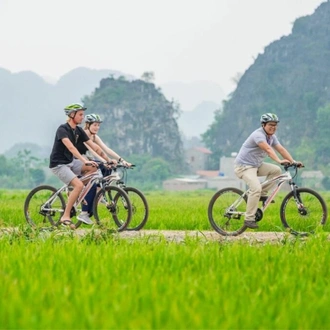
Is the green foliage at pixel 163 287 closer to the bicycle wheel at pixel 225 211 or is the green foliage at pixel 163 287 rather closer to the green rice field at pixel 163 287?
the green rice field at pixel 163 287

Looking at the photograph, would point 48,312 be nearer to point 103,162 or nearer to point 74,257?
point 74,257

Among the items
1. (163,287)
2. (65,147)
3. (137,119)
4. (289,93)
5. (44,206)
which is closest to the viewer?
(163,287)

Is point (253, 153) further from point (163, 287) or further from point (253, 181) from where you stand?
point (163, 287)

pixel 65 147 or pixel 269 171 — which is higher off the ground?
pixel 65 147

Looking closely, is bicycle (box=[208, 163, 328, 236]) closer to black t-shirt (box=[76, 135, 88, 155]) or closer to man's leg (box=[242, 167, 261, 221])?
man's leg (box=[242, 167, 261, 221])

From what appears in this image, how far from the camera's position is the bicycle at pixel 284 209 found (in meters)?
8.14

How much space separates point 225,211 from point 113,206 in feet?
4.51

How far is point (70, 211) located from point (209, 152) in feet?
344

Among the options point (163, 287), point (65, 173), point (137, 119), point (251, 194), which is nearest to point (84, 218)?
point (65, 173)

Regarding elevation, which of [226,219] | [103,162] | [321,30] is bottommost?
[226,219]

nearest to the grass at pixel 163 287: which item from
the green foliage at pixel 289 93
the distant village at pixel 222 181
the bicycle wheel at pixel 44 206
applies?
the bicycle wheel at pixel 44 206

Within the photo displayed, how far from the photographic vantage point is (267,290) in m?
3.63

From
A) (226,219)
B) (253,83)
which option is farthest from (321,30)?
(226,219)

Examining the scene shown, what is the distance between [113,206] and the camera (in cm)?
834
